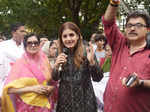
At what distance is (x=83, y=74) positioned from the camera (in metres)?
2.71

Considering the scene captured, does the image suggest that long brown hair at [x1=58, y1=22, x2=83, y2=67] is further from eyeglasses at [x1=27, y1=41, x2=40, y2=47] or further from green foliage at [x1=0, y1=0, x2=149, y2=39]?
green foliage at [x1=0, y1=0, x2=149, y2=39]

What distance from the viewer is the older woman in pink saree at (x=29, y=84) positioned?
2954 millimetres

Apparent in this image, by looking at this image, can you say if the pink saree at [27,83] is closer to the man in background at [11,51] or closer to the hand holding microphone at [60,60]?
the hand holding microphone at [60,60]

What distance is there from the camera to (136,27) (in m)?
2.17

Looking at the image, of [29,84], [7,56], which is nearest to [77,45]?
[29,84]

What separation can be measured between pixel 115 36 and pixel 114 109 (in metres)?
0.71

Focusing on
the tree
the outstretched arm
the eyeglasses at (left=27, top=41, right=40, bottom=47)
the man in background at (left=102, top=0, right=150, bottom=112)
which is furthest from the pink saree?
the tree

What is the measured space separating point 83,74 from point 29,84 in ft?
2.41

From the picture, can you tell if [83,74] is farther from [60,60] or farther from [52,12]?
[52,12]

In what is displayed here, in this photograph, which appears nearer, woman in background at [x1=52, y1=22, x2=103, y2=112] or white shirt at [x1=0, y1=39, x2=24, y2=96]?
woman in background at [x1=52, y1=22, x2=103, y2=112]

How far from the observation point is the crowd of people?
211cm

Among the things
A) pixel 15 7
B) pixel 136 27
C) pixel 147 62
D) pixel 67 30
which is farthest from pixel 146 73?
pixel 15 7

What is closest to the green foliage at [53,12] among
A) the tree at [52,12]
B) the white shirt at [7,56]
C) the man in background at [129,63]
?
the tree at [52,12]

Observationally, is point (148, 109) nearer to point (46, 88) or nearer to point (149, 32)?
point (149, 32)
